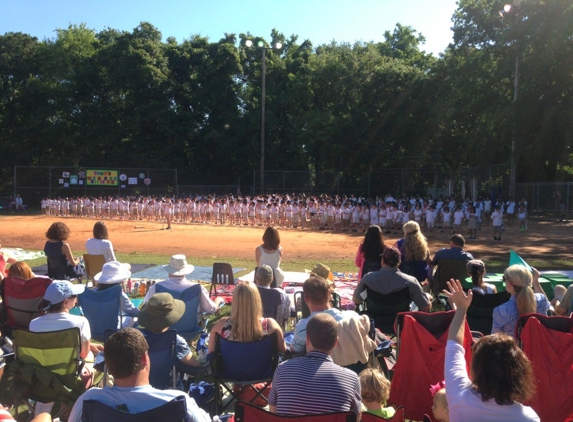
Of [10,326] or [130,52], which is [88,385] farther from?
[130,52]

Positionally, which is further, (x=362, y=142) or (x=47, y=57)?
(x=47, y=57)

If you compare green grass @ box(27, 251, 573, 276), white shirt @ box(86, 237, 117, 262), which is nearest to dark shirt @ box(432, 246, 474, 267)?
green grass @ box(27, 251, 573, 276)

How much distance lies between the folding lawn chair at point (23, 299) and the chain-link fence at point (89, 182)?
37013 mm

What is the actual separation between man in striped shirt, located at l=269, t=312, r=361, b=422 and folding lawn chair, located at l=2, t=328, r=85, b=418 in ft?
7.41

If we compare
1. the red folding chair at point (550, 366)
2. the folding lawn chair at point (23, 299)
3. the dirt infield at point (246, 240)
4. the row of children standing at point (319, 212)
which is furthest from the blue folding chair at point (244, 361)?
the row of children standing at point (319, 212)

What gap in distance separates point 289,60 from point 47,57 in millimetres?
24163

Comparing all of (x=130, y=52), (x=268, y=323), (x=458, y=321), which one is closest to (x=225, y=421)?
(x=268, y=323)

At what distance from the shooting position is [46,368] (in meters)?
4.96

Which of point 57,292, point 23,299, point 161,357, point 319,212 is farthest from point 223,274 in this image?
point 319,212

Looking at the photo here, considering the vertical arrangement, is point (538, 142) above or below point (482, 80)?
below

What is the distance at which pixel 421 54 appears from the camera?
55406 mm

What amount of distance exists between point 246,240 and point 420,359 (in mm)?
19280

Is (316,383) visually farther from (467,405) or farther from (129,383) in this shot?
(129,383)

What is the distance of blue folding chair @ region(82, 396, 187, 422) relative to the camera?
3.22 m
